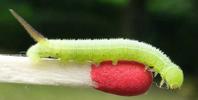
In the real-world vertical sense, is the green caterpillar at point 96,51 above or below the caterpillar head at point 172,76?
above

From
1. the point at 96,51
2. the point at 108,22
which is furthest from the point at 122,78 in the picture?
the point at 108,22

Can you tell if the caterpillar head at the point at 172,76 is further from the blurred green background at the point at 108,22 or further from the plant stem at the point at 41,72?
the blurred green background at the point at 108,22

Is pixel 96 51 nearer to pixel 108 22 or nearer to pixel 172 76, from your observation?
pixel 172 76

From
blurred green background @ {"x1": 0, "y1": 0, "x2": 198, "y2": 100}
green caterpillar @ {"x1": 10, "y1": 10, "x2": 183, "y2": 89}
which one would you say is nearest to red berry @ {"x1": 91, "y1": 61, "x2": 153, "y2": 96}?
green caterpillar @ {"x1": 10, "y1": 10, "x2": 183, "y2": 89}

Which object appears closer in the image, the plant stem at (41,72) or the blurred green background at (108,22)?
the plant stem at (41,72)

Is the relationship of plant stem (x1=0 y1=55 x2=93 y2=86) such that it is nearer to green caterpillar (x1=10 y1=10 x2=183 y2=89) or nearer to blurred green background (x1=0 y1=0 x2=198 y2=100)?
green caterpillar (x1=10 y1=10 x2=183 y2=89)

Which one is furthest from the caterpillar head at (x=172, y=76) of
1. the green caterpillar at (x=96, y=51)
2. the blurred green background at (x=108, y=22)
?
the blurred green background at (x=108, y=22)
